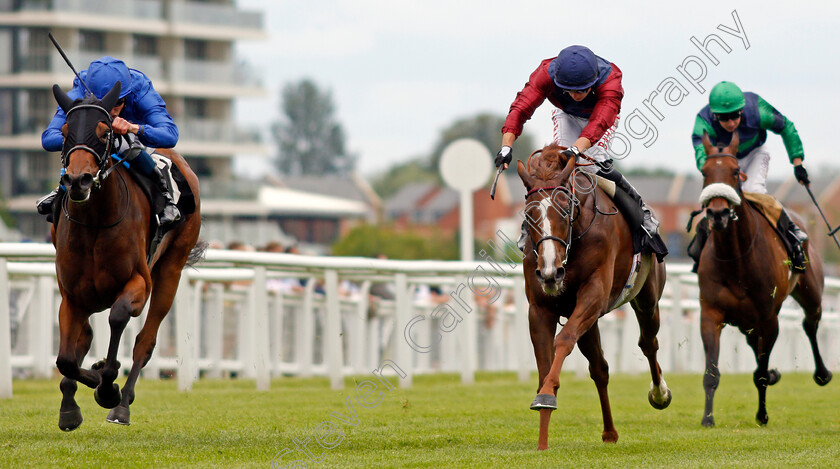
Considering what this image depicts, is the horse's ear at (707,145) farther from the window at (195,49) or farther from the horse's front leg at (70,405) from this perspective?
the window at (195,49)

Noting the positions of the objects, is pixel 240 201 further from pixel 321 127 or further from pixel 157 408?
pixel 321 127

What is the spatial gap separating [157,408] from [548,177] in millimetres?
3968

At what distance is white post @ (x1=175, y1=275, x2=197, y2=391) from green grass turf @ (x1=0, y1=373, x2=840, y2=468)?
0.51 feet

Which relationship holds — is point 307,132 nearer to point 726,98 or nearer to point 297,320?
point 297,320

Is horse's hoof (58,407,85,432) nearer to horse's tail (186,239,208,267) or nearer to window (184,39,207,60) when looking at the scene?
horse's tail (186,239,208,267)

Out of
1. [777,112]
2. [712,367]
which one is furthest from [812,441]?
[777,112]

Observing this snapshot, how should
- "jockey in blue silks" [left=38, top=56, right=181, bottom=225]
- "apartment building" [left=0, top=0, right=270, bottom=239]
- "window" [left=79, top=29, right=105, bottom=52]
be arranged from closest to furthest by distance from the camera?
"jockey in blue silks" [left=38, top=56, right=181, bottom=225], "apartment building" [left=0, top=0, right=270, bottom=239], "window" [left=79, top=29, right=105, bottom=52]

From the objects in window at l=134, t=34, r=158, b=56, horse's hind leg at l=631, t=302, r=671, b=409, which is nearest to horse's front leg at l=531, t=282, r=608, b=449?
horse's hind leg at l=631, t=302, r=671, b=409

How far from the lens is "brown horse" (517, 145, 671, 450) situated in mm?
6688

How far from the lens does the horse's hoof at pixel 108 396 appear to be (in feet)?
23.1

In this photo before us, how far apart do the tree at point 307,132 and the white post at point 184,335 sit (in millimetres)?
106941

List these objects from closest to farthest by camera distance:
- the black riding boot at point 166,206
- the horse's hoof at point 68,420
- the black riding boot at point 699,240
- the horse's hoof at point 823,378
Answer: the horse's hoof at point 68,420, the black riding boot at point 166,206, the black riding boot at point 699,240, the horse's hoof at point 823,378

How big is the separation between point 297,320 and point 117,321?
7001mm

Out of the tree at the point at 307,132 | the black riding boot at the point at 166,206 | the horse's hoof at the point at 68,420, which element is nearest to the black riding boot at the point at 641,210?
the black riding boot at the point at 166,206
